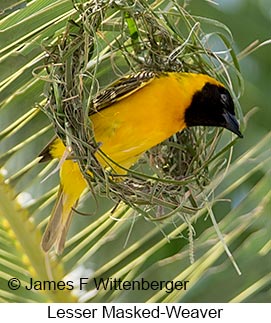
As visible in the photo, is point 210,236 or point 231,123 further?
point 210,236

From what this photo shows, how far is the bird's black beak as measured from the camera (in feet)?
4.91

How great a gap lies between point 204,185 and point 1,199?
0.35m

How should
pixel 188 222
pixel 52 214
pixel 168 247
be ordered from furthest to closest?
pixel 168 247
pixel 52 214
pixel 188 222

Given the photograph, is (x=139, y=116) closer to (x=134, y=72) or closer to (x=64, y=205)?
(x=134, y=72)

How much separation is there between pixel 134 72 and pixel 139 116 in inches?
3.4

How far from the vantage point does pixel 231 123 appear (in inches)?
59.4
